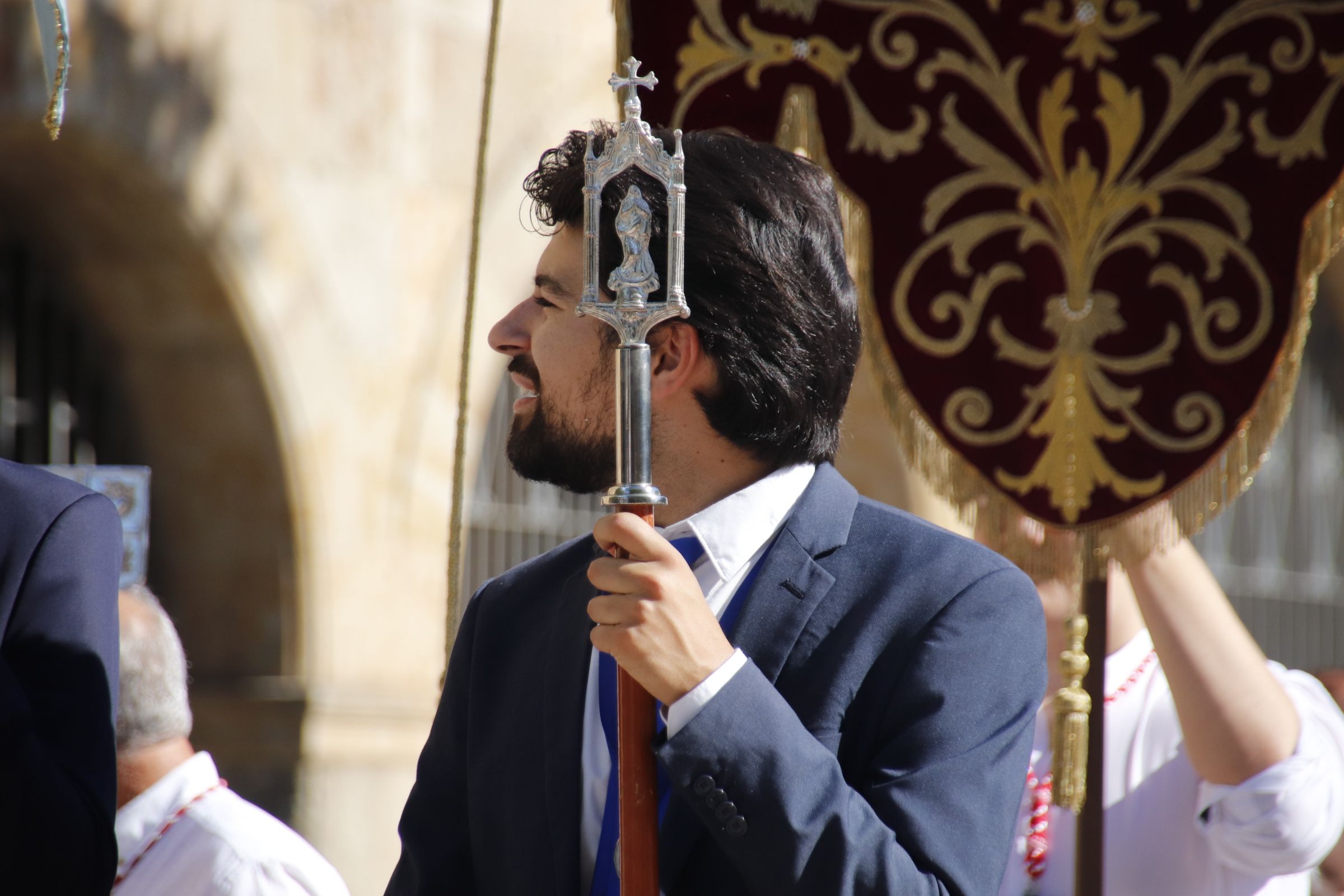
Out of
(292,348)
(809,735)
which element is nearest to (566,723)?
(809,735)

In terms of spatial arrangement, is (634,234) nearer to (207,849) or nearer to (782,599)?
(782,599)

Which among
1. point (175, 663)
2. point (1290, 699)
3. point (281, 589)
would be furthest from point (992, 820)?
point (281, 589)

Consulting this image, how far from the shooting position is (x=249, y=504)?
6.39 metres

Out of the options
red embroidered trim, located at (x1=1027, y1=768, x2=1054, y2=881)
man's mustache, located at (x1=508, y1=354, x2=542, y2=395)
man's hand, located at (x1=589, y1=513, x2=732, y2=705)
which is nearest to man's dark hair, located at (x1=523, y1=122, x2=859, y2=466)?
man's mustache, located at (x1=508, y1=354, x2=542, y2=395)

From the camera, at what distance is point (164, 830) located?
3240 millimetres

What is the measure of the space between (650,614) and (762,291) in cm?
49

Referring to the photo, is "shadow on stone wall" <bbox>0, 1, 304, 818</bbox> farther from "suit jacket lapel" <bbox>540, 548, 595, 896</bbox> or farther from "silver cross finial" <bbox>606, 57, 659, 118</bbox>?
"silver cross finial" <bbox>606, 57, 659, 118</bbox>

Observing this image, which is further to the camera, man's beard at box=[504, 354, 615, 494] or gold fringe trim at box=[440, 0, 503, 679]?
gold fringe trim at box=[440, 0, 503, 679]

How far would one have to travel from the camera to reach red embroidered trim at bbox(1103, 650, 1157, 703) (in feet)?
11.1

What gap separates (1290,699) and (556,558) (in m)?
1.39

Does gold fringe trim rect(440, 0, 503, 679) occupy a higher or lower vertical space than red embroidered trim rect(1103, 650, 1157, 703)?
higher

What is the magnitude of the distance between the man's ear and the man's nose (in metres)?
0.18

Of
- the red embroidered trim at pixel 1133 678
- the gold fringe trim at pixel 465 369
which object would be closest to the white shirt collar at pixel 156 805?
the gold fringe trim at pixel 465 369

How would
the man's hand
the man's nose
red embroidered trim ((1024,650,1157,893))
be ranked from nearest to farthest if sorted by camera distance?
the man's hand < the man's nose < red embroidered trim ((1024,650,1157,893))
